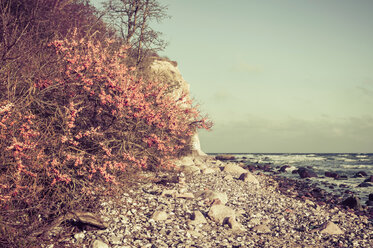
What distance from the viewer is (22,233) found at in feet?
20.7

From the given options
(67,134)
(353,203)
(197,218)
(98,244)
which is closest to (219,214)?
(197,218)

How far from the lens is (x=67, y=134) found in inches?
293

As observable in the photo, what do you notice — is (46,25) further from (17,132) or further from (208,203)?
(208,203)

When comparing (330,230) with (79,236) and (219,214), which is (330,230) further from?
(79,236)

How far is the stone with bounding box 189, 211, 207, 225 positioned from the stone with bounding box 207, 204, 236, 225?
40 centimetres

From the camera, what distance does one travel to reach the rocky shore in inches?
295

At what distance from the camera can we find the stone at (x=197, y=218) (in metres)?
8.76

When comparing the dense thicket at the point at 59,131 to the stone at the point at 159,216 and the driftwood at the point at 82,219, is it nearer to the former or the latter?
the driftwood at the point at 82,219

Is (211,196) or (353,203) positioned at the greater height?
(211,196)

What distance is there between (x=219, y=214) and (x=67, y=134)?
5113mm

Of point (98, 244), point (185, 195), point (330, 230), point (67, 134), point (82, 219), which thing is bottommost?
point (330, 230)

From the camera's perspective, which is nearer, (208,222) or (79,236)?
(79,236)

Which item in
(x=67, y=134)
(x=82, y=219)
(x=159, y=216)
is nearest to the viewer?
(x=82, y=219)

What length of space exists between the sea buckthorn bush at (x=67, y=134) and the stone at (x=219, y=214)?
9.46 feet
